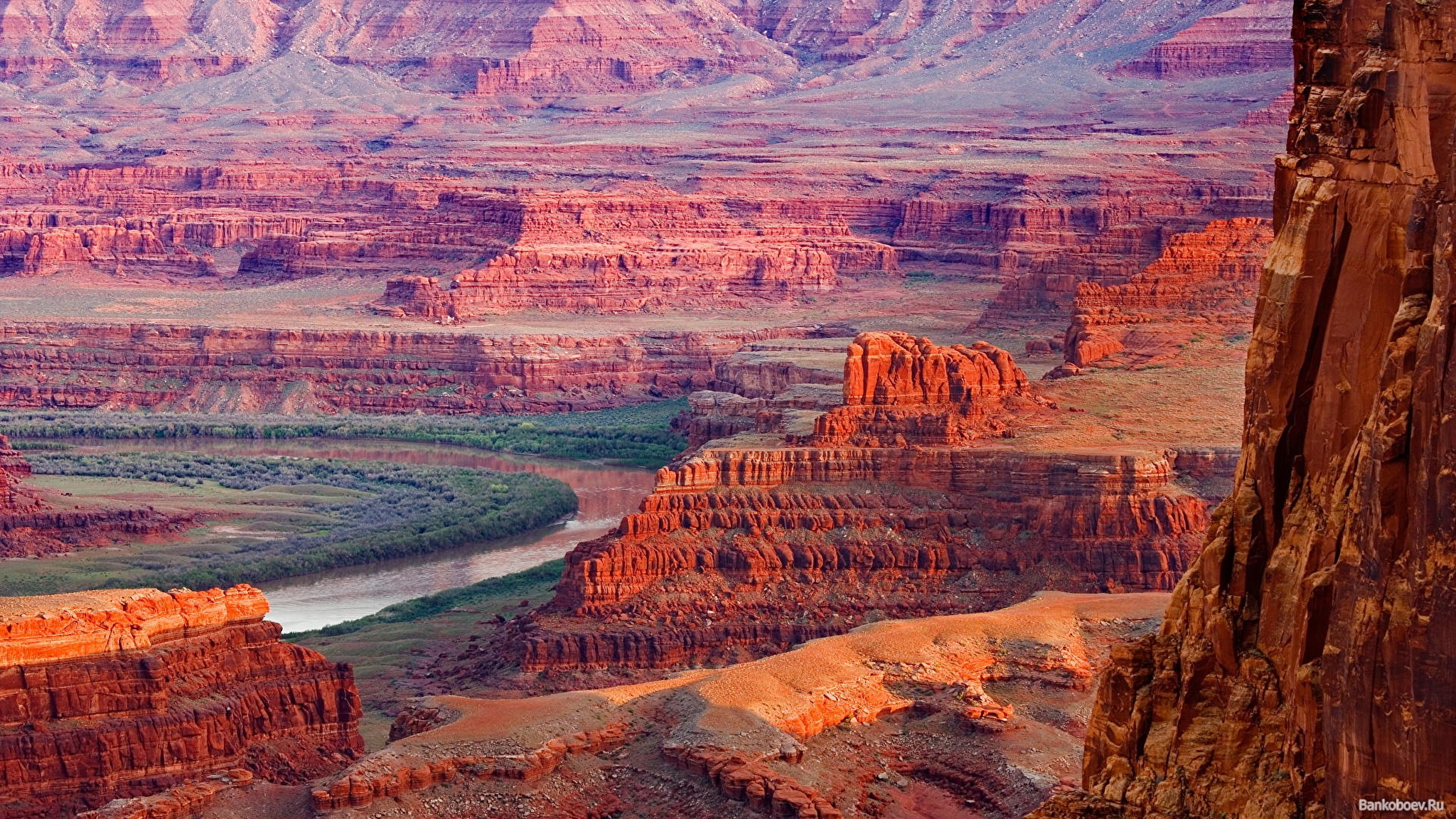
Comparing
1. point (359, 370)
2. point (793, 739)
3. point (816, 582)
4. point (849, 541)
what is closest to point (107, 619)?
point (793, 739)

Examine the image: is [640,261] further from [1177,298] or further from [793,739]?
[793,739]

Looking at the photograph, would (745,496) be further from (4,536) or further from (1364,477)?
(1364,477)

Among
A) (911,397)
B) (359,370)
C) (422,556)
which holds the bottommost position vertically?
(422,556)

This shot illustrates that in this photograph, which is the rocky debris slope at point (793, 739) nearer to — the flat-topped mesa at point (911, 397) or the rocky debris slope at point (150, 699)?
the rocky debris slope at point (150, 699)

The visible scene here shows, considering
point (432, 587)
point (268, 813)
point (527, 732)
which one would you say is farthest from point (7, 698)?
point (432, 587)

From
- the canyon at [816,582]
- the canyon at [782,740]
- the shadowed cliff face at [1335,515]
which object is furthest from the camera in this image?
the canyon at [782,740]

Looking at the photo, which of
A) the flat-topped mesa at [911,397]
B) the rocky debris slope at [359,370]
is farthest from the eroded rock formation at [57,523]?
the rocky debris slope at [359,370]
